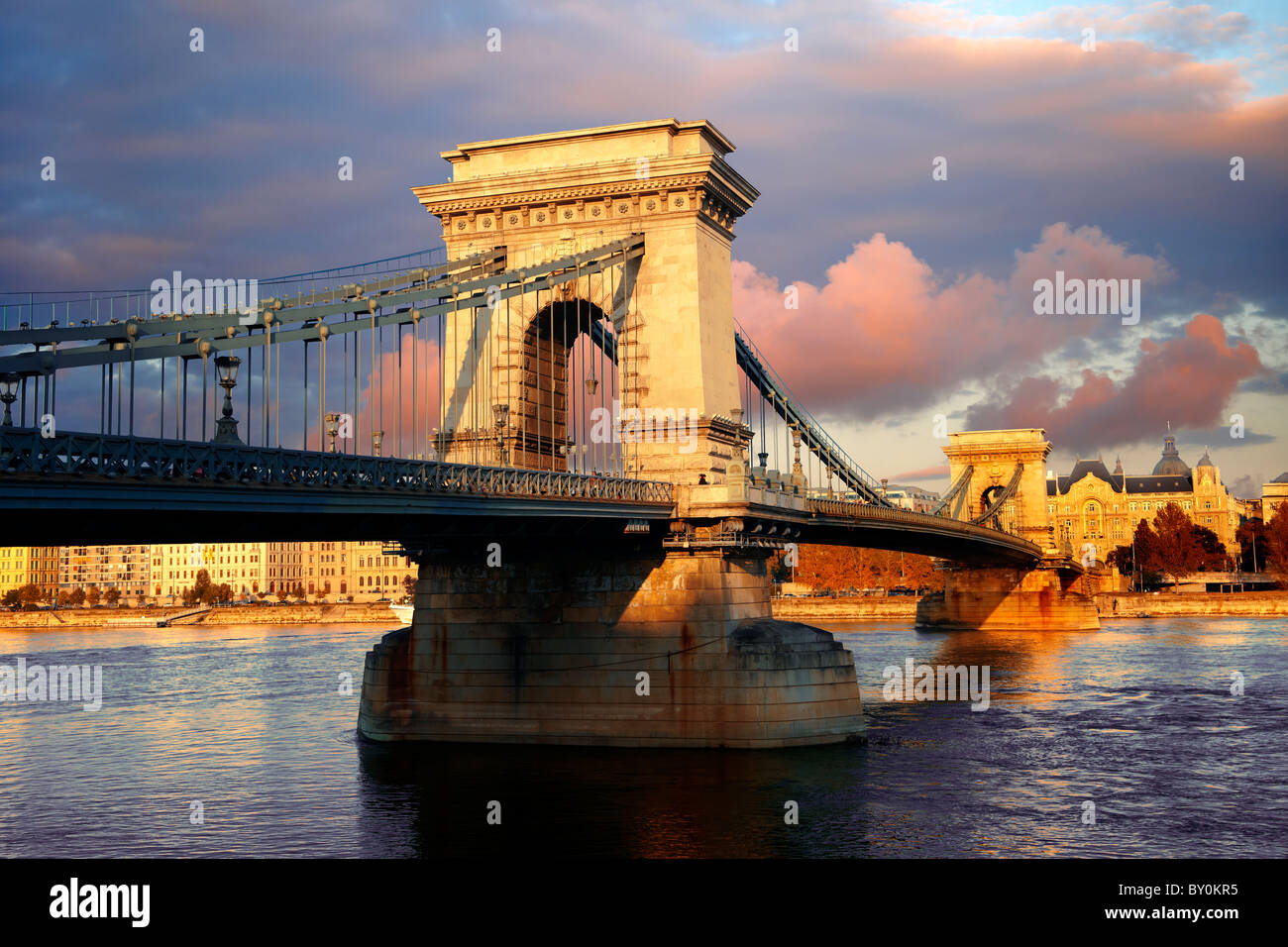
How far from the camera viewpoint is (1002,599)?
109 meters

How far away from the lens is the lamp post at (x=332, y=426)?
26.3m

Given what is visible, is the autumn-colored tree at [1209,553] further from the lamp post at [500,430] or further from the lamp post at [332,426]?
the lamp post at [332,426]

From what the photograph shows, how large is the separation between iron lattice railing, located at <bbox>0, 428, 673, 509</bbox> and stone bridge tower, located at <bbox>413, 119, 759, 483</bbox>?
708cm

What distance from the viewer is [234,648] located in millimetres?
95625

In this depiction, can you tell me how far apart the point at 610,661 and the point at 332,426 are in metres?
12.0

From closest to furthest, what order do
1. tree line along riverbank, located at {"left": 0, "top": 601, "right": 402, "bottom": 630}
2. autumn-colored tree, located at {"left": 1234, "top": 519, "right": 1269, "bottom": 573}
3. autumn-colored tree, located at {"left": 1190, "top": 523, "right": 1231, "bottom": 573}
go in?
autumn-colored tree, located at {"left": 1190, "top": 523, "right": 1231, "bottom": 573}
autumn-colored tree, located at {"left": 1234, "top": 519, "right": 1269, "bottom": 573}
tree line along riverbank, located at {"left": 0, "top": 601, "right": 402, "bottom": 630}

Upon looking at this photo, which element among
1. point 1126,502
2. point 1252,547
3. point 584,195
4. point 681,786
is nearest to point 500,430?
point 584,195

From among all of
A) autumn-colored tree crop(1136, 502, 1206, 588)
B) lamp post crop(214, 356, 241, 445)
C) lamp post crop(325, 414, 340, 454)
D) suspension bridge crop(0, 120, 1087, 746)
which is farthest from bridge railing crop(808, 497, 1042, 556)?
autumn-colored tree crop(1136, 502, 1206, 588)

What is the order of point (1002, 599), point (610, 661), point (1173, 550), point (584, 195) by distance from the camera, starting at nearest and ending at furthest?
1. point (610, 661)
2. point (584, 195)
3. point (1002, 599)
4. point (1173, 550)

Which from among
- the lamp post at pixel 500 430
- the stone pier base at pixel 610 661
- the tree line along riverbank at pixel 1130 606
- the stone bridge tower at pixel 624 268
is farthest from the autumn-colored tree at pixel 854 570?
the stone pier base at pixel 610 661

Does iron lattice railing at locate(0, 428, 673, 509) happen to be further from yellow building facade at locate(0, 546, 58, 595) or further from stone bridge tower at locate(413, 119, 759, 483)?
yellow building facade at locate(0, 546, 58, 595)

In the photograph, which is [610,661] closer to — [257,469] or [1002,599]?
[257,469]

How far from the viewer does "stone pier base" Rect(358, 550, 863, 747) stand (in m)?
34.4
